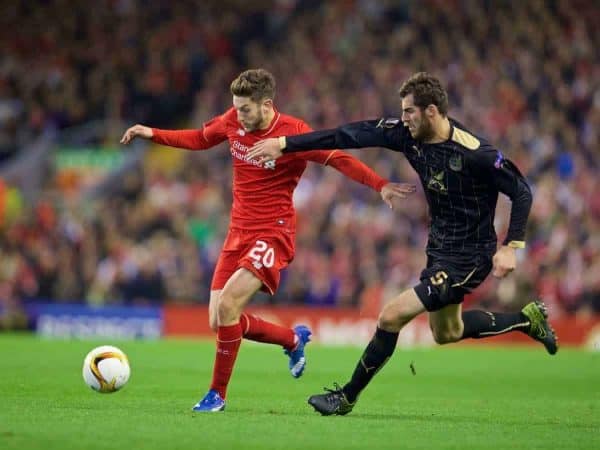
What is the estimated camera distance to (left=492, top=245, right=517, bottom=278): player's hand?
24.8ft

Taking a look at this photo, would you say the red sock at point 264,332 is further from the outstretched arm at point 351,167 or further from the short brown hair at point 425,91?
the short brown hair at point 425,91

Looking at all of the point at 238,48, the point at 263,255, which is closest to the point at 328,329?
the point at 238,48

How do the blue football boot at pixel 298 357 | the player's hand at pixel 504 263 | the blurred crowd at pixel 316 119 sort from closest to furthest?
the player's hand at pixel 504 263, the blue football boot at pixel 298 357, the blurred crowd at pixel 316 119

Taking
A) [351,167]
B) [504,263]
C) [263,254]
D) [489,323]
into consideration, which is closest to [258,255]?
[263,254]

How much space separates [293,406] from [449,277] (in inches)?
71.5

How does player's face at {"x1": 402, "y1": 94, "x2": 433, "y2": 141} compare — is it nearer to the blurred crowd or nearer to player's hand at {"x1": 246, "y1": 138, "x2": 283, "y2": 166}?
player's hand at {"x1": 246, "y1": 138, "x2": 283, "y2": 166}

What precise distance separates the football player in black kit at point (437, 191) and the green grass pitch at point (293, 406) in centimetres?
62

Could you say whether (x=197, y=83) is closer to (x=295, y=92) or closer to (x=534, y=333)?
(x=295, y=92)

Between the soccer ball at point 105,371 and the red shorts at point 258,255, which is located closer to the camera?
the soccer ball at point 105,371

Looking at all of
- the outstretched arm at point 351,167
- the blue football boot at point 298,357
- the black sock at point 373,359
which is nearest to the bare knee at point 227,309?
the black sock at point 373,359

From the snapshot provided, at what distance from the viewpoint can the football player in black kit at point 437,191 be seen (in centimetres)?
820

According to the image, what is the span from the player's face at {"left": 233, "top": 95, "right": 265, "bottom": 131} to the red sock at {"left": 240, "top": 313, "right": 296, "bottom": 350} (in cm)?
162

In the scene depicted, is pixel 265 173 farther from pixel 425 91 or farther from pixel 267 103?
pixel 425 91

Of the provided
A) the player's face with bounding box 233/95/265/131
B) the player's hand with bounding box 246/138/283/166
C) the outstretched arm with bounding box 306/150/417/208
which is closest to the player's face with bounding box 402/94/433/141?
the outstretched arm with bounding box 306/150/417/208
